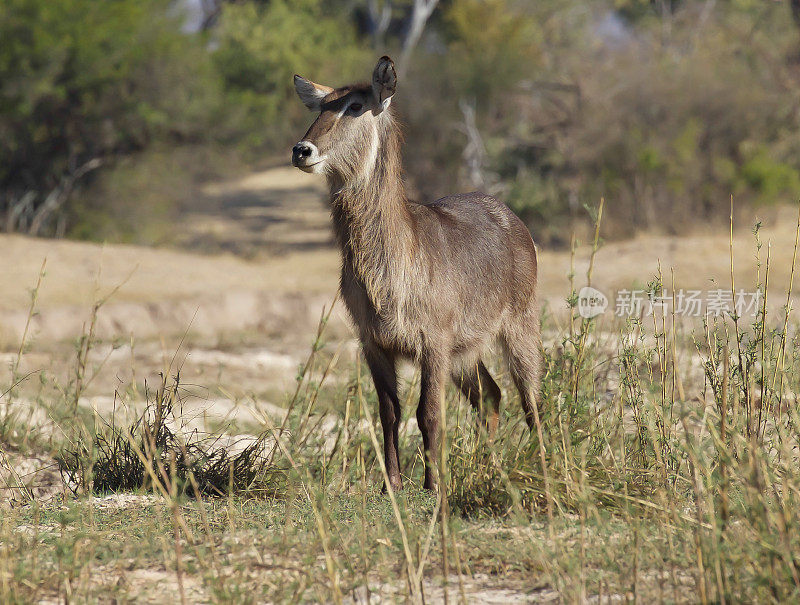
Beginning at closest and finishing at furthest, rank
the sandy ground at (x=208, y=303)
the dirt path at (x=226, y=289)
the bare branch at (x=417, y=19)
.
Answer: the sandy ground at (x=208, y=303) < the dirt path at (x=226, y=289) < the bare branch at (x=417, y=19)

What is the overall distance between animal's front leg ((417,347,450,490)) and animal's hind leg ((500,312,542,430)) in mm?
741

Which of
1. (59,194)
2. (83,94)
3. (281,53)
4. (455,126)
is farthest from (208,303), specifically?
(281,53)

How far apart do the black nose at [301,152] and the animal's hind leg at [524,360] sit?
1509mm

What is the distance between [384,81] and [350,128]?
244 millimetres

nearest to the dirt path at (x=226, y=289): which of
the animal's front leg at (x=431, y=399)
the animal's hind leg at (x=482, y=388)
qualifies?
the animal's hind leg at (x=482, y=388)

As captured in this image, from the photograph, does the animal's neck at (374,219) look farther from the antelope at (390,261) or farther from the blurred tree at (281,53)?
the blurred tree at (281,53)

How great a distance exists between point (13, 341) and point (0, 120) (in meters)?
8.87

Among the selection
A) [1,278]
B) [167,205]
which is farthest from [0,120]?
[1,278]

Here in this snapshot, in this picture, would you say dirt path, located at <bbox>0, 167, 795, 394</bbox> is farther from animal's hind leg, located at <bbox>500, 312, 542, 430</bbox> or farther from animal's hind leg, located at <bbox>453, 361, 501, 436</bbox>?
animal's hind leg, located at <bbox>500, 312, 542, 430</bbox>

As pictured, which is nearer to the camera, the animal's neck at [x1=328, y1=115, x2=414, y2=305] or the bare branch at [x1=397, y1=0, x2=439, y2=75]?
the animal's neck at [x1=328, y1=115, x2=414, y2=305]

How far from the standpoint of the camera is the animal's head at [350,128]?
13.4 feet

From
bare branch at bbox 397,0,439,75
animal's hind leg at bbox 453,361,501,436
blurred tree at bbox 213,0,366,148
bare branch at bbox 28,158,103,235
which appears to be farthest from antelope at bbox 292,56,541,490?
bare branch at bbox 397,0,439,75

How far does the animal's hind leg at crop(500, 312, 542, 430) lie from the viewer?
16.2 ft

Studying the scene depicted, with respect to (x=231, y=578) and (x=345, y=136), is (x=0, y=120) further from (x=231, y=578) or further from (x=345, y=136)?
(x=231, y=578)
